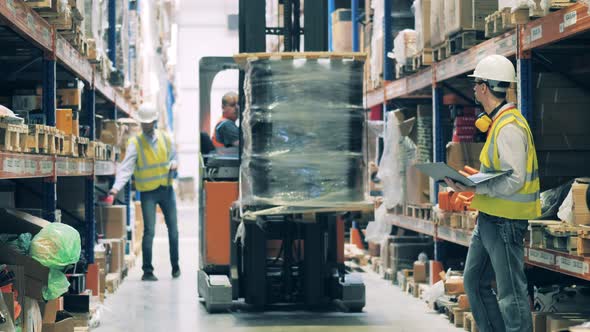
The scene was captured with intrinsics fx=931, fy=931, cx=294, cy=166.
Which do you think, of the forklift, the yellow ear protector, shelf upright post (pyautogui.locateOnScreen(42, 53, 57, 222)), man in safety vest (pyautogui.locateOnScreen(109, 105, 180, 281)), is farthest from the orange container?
the yellow ear protector

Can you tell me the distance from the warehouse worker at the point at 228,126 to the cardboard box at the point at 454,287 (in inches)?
88.8

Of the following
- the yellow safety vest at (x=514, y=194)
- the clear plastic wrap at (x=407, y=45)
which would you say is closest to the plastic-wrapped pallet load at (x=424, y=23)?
the clear plastic wrap at (x=407, y=45)

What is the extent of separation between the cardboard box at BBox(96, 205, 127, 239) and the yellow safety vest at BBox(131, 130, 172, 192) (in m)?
0.35

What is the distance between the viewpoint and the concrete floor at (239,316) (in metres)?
6.89

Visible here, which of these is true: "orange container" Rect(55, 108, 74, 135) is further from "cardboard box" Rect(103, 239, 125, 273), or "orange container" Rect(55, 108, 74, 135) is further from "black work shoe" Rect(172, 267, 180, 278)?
"black work shoe" Rect(172, 267, 180, 278)

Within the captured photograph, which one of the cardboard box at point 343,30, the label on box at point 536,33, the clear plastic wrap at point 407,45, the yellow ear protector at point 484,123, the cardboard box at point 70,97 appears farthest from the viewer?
the cardboard box at point 343,30

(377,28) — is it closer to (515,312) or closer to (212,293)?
(212,293)

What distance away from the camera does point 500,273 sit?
4969 millimetres

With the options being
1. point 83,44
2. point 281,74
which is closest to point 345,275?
point 281,74

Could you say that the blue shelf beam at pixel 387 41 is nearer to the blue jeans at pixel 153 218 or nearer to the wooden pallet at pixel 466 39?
→ the blue jeans at pixel 153 218

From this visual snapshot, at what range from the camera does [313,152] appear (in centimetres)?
641

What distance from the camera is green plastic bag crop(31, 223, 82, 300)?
17.9ft

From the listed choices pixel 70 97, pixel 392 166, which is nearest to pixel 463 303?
pixel 392 166

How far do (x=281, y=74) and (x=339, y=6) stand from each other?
27.4 feet
